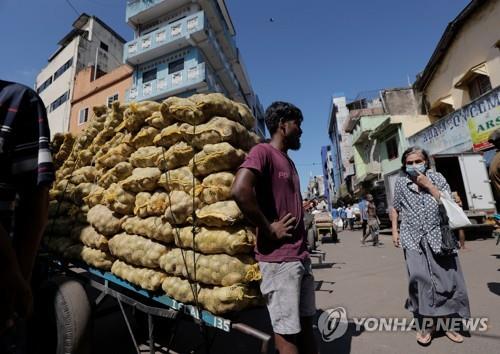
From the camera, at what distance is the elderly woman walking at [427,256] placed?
2.79m

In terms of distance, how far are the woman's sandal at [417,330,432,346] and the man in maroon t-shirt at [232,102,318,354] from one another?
154cm

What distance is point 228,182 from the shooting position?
2141mm

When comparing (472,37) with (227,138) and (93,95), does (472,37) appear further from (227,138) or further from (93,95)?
(93,95)

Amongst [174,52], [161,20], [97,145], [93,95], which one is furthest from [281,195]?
[93,95]

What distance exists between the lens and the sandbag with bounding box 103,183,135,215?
8.90 ft

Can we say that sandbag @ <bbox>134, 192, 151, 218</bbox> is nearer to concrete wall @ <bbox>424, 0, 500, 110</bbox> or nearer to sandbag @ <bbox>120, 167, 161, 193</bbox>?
sandbag @ <bbox>120, 167, 161, 193</bbox>

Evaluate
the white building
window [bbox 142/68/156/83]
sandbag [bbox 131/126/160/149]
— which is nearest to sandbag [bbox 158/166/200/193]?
sandbag [bbox 131/126/160/149]

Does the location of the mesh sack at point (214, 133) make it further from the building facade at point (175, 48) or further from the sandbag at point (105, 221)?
the building facade at point (175, 48)

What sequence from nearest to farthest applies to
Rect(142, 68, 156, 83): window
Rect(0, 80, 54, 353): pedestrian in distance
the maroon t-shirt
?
Rect(0, 80, 54, 353): pedestrian in distance, the maroon t-shirt, Rect(142, 68, 156, 83): window

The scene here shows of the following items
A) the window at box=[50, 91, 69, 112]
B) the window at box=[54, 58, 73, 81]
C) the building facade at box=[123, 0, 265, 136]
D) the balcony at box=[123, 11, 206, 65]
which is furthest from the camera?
the window at box=[54, 58, 73, 81]

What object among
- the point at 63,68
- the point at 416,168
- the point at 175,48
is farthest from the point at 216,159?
the point at 63,68

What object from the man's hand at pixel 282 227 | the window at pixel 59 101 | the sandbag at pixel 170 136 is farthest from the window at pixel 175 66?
the man's hand at pixel 282 227

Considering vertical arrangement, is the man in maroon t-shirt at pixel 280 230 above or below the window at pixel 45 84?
below

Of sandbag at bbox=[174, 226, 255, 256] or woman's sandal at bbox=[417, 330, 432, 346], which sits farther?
woman's sandal at bbox=[417, 330, 432, 346]
